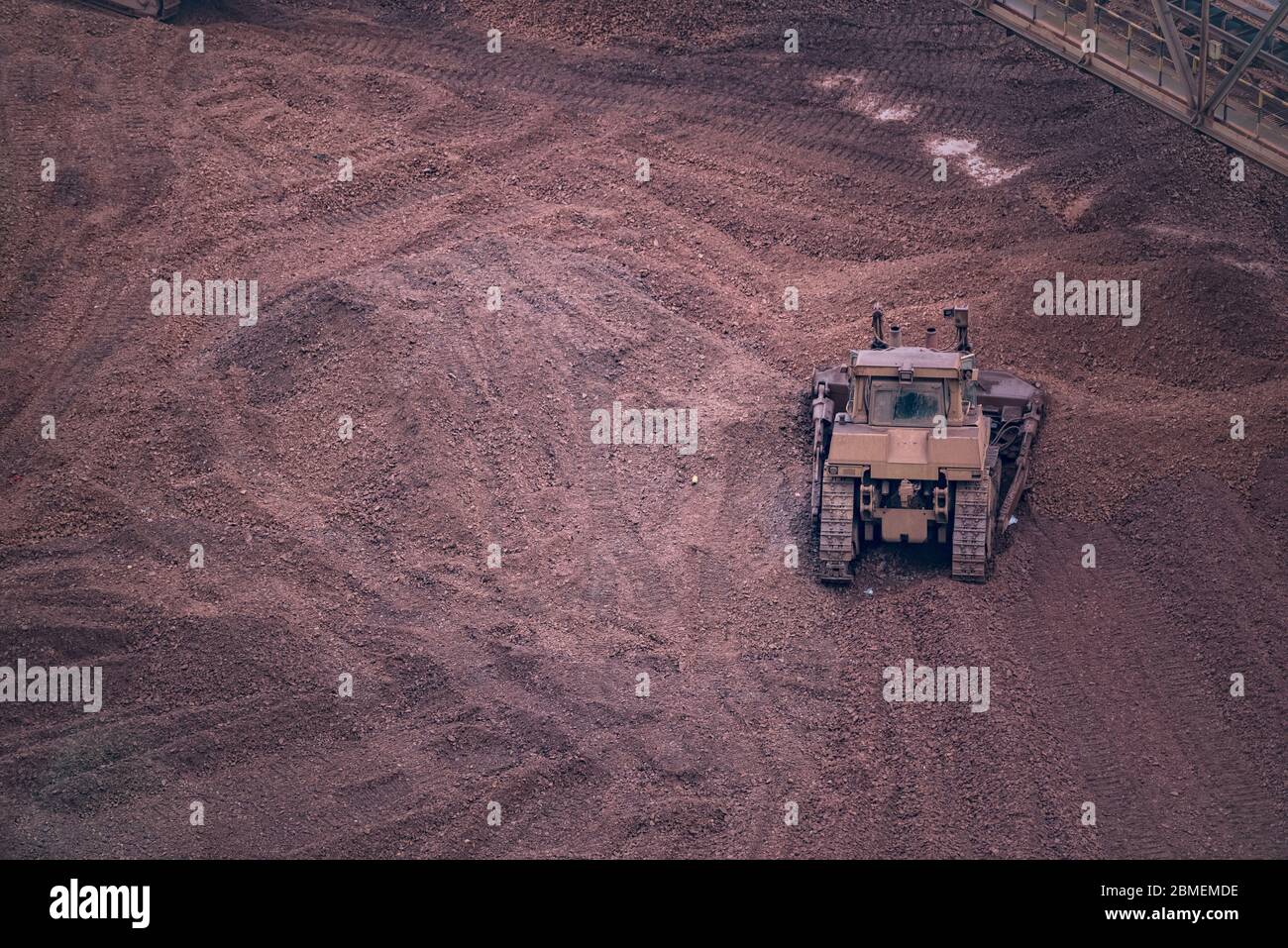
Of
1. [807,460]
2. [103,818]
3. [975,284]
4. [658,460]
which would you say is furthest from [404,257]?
[103,818]

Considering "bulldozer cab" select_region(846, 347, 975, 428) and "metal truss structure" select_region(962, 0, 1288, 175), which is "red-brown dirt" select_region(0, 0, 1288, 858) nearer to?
"bulldozer cab" select_region(846, 347, 975, 428)

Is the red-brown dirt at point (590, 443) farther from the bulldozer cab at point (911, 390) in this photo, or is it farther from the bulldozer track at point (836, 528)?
the bulldozer cab at point (911, 390)

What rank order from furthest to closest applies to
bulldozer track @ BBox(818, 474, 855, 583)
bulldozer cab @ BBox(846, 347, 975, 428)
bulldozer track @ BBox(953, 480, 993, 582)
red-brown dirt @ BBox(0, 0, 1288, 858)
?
bulldozer cab @ BBox(846, 347, 975, 428), bulldozer track @ BBox(818, 474, 855, 583), bulldozer track @ BBox(953, 480, 993, 582), red-brown dirt @ BBox(0, 0, 1288, 858)

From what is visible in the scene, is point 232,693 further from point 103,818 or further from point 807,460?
point 807,460

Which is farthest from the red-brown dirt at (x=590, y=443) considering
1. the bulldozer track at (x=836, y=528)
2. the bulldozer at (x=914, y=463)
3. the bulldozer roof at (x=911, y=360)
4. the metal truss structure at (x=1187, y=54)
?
the metal truss structure at (x=1187, y=54)

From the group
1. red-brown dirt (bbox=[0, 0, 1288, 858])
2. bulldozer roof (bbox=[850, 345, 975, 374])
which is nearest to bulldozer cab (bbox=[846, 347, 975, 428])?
bulldozer roof (bbox=[850, 345, 975, 374])

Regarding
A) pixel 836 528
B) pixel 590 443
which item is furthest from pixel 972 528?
pixel 590 443

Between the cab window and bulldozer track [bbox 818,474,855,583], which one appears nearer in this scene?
bulldozer track [bbox 818,474,855,583]
